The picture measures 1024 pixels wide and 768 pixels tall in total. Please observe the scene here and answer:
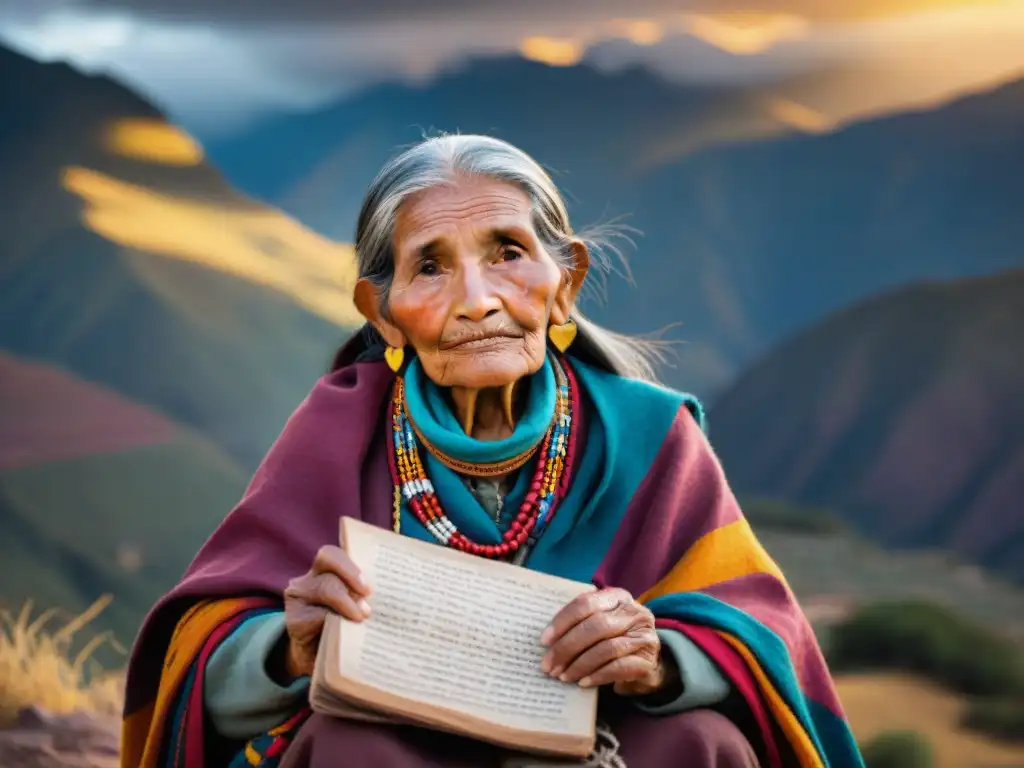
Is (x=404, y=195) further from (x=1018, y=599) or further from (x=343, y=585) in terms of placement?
(x=1018, y=599)

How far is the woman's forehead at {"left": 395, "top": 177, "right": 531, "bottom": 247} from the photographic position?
2.78 metres

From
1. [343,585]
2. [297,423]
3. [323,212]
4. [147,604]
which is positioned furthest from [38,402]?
[343,585]

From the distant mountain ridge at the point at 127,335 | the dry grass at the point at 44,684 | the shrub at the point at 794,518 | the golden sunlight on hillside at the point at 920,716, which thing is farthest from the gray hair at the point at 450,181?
the shrub at the point at 794,518

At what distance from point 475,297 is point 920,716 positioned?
3267 millimetres

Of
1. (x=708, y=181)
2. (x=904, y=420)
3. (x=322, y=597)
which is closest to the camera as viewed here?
(x=322, y=597)

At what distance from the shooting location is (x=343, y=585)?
7.92 feet

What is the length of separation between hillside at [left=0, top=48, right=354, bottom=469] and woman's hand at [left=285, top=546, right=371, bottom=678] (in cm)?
458

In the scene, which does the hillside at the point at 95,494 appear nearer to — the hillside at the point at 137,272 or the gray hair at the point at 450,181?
the hillside at the point at 137,272

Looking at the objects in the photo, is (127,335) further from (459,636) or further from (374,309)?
(459,636)

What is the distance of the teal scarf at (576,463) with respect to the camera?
9.18 feet

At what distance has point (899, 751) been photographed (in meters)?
4.76

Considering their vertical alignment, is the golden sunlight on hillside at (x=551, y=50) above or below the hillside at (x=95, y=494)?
above

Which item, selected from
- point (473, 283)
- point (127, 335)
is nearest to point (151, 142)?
point (127, 335)

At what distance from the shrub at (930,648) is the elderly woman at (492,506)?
2886 mm
